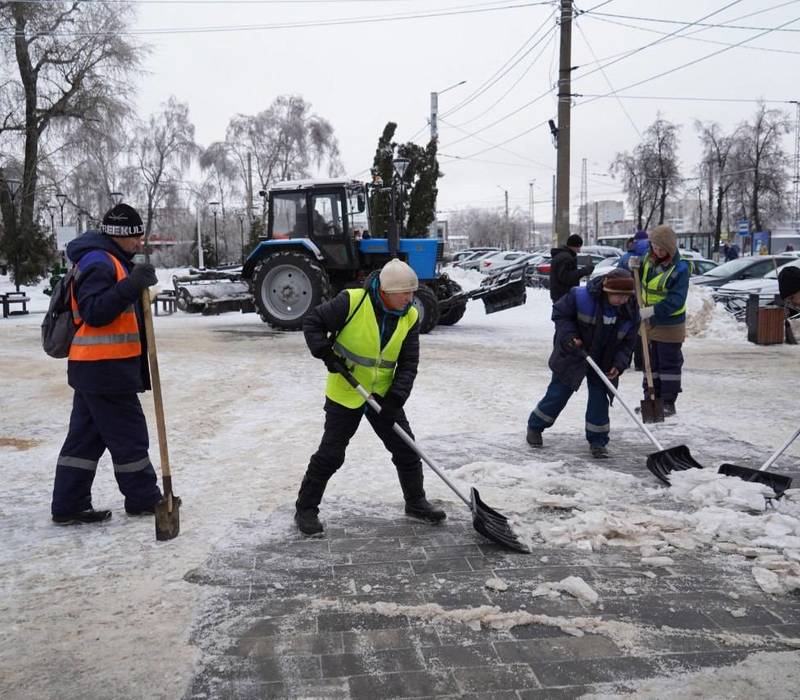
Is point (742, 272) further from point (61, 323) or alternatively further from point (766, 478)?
point (61, 323)

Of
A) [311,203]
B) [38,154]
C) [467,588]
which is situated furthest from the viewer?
[38,154]

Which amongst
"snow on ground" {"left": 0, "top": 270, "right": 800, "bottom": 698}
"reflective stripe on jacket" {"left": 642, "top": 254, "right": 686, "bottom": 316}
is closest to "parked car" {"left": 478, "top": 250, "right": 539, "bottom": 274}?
"snow on ground" {"left": 0, "top": 270, "right": 800, "bottom": 698}

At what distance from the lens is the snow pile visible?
1400 centimetres

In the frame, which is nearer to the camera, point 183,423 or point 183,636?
point 183,636

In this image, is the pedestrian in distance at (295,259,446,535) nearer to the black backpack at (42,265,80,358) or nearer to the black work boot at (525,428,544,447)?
the black backpack at (42,265,80,358)

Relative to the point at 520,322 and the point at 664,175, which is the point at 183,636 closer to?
the point at 520,322

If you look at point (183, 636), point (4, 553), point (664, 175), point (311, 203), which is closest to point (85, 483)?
point (4, 553)

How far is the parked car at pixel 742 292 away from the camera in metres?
14.8

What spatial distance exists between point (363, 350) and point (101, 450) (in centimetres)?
165

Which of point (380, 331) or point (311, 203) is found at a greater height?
point (311, 203)

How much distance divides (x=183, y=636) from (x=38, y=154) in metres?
29.0

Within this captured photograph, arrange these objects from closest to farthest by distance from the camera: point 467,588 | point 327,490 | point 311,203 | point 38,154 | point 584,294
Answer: point 467,588, point 327,490, point 584,294, point 311,203, point 38,154

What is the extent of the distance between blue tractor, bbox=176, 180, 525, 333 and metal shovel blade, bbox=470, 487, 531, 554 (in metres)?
8.90

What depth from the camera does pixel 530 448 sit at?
623 centimetres
